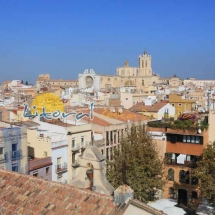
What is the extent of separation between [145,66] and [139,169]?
495ft

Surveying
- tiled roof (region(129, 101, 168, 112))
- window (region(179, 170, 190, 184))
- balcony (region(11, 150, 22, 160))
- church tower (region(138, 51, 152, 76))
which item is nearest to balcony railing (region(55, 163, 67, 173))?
balcony (region(11, 150, 22, 160))

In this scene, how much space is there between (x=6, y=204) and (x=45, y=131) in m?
23.1

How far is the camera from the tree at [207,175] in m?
25.6

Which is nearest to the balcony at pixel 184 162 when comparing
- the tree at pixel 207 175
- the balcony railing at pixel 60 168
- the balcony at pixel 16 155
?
the tree at pixel 207 175

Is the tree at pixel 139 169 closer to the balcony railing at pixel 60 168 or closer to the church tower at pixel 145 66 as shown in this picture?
the balcony railing at pixel 60 168

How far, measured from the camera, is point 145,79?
531 ft

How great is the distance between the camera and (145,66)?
176 metres

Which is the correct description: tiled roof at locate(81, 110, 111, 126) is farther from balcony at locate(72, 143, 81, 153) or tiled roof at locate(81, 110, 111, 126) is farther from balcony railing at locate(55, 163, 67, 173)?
balcony railing at locate(55, 163, 67, 173)

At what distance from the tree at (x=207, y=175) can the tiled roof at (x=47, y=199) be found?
1447cm

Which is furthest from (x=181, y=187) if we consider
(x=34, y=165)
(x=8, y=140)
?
(x=8, y=140)

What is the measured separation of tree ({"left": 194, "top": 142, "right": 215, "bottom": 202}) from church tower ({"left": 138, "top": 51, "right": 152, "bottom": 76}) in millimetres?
148763

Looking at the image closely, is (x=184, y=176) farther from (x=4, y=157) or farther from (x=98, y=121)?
(x=4, y=157)

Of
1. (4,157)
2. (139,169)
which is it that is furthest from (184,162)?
(4,157)

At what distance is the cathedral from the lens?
11457cm
